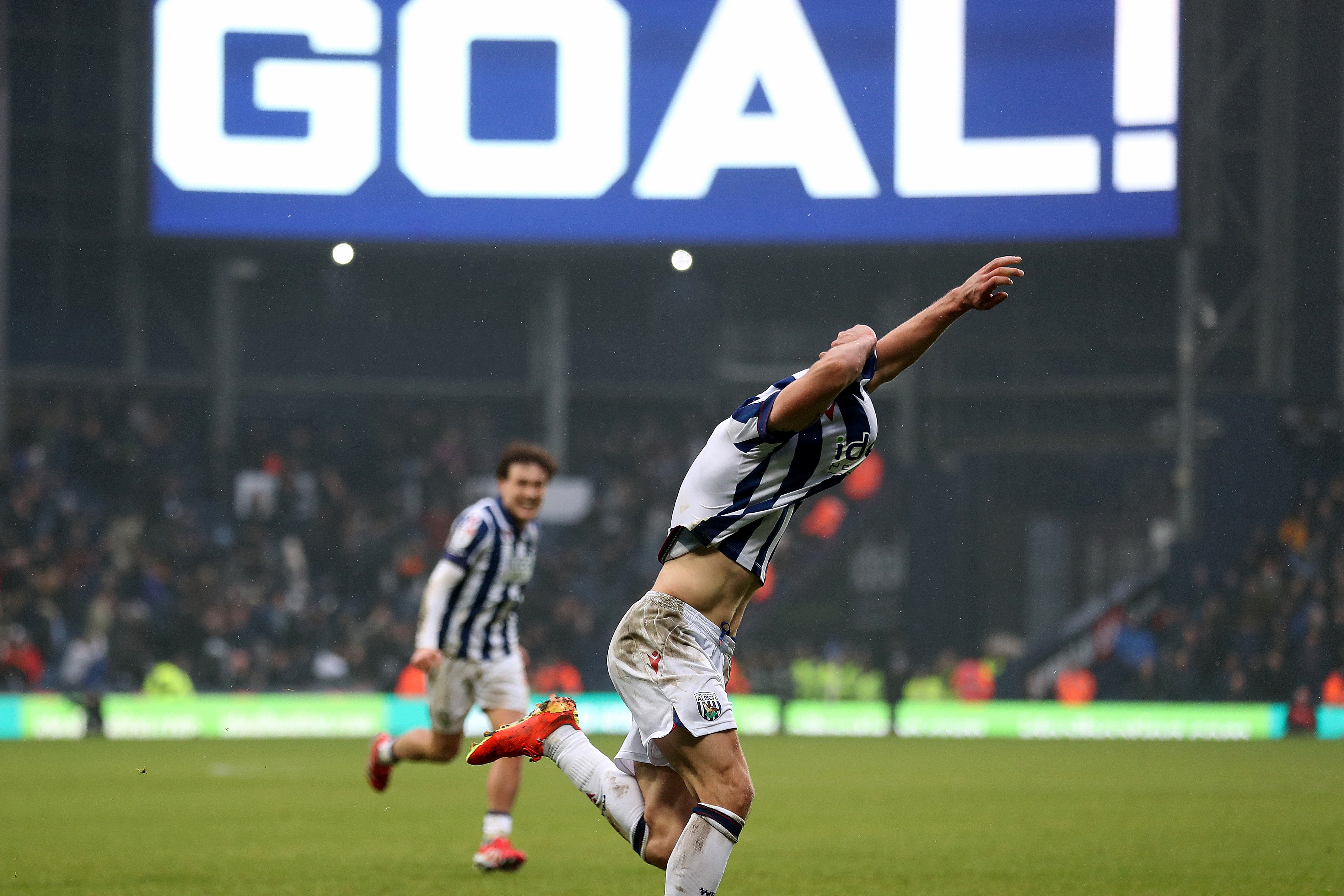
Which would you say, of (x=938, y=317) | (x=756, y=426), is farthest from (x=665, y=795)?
(x=938, y=317)

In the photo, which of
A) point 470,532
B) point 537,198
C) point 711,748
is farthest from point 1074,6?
point 711,748

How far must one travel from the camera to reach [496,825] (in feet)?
27.1

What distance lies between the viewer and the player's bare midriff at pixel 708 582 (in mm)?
5336

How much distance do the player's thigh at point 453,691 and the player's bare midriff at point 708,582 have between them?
13.0 feet

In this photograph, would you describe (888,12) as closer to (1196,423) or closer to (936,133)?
(936,133)

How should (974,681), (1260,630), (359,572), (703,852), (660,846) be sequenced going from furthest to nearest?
(359,572) → (974,681) → (1260,630) → (660,846) → (703,852)

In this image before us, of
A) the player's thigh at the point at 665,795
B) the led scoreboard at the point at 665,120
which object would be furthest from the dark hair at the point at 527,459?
the led scoreboard at the point at 665,120

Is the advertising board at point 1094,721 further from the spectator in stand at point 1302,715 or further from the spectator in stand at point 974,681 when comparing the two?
the spectator in stand at point 974,681

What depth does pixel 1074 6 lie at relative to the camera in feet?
91.6

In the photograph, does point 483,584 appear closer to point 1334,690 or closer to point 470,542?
point 470,542

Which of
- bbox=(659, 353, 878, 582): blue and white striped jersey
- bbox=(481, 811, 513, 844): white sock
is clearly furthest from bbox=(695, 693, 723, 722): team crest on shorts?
bbox=(481, 811, 513, 844): white sock

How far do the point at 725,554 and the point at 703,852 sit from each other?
3.08 feet

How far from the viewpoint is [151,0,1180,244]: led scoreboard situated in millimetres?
27375

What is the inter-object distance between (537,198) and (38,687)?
11.4m
